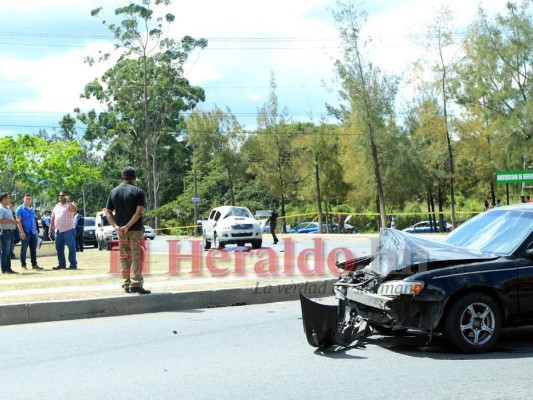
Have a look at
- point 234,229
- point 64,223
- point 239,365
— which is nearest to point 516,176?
point 234,229

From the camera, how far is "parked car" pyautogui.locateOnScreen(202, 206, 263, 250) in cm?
2581

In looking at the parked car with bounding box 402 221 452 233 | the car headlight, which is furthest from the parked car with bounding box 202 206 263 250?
the parked car with bounding box 402 221 452 233

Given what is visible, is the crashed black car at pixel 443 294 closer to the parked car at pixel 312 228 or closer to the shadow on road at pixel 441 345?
the shadow on road at pixel 441 345

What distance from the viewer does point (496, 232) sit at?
7949 millimetres

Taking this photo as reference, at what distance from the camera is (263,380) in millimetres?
6277

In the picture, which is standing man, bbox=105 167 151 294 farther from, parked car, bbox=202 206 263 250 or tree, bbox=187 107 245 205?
tree, bbox=187 107 245 205

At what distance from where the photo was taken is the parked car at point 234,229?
2581cm

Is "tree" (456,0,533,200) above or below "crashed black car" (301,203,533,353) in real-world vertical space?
above

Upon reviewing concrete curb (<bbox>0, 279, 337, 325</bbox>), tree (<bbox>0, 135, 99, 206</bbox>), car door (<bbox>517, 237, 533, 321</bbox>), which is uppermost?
tree (<bbox>0, 135, 99, 206</bbox>)

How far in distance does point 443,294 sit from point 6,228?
10.3 metres

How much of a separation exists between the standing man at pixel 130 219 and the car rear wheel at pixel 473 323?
5390mm

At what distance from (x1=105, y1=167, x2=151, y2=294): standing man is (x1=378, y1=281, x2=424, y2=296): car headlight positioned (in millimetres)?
4830

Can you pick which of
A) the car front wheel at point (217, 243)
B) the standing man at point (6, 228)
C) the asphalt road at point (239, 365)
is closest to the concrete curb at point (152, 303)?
the asphalt road at point (239, 365)
